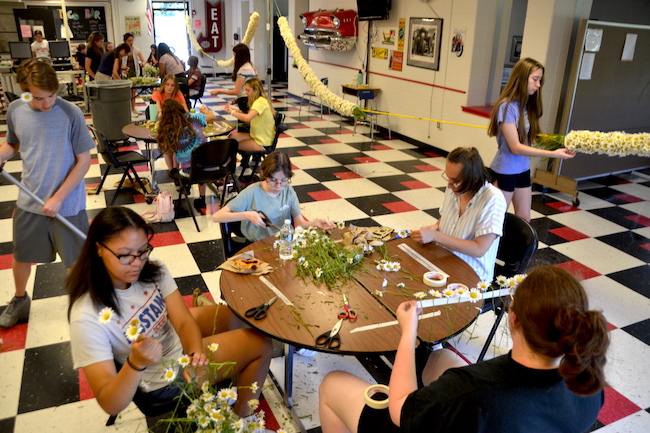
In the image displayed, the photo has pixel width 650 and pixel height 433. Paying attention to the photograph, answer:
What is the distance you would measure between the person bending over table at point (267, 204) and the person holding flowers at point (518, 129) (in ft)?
5.06

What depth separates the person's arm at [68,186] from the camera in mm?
2672

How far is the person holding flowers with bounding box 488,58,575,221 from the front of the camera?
3.42m

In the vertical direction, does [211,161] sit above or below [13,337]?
above

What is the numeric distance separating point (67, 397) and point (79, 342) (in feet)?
3.52

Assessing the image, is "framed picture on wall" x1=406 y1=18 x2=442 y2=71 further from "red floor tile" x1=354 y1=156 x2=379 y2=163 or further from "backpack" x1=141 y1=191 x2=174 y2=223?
"backpack" x1=141 y1=191 x2=174 y2=223

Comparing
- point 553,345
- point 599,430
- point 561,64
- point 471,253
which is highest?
point 561,64

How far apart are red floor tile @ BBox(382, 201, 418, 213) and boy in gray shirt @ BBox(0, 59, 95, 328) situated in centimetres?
298

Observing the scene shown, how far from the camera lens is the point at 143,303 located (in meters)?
1.92

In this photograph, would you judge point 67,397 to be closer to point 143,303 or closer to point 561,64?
point 143,303

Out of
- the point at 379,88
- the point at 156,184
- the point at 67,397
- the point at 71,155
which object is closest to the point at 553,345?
the point at 67,397

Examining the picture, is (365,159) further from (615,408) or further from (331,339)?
(331,339)

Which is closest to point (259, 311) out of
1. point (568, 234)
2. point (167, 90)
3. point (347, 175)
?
point (568, 234)

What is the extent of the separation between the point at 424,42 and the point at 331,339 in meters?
6.22

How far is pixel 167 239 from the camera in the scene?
4246 millimetres
